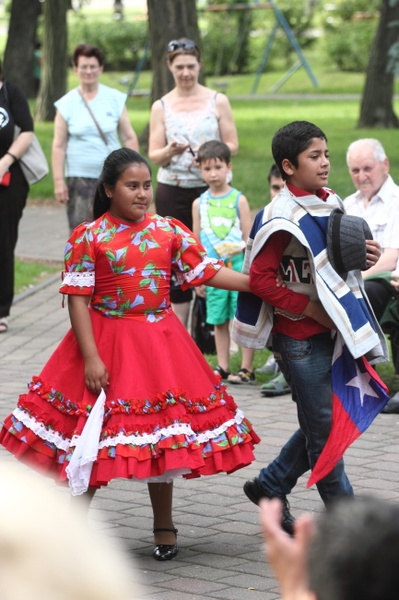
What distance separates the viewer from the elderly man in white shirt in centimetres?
746

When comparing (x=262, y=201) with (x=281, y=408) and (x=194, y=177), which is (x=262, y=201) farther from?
(x=281, y=408)

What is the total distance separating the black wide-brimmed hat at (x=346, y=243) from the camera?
4.58m

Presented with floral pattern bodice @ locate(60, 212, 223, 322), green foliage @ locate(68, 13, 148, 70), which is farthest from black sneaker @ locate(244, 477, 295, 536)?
green foliage @ locate(68, 13, 148, 70)

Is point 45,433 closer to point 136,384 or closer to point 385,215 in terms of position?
point 136,384

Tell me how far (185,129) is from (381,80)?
1571cm

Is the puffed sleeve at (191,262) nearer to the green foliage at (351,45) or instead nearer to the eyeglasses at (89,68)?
the eyeglasses at (89,68)

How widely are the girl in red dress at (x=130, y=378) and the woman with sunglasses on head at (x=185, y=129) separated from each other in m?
3.70

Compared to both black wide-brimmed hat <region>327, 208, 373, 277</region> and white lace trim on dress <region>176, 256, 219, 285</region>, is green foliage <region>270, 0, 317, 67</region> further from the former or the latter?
black wide-brimmed hat <region>327, 208, 373, 277</region>

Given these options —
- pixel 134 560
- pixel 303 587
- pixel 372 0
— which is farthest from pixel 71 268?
pixel 372 0

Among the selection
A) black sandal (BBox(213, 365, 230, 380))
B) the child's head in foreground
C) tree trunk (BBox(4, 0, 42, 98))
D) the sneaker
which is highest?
the child's head in foreground

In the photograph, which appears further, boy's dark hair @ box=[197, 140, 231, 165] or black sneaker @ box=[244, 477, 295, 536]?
boy's dark hair @ box=[197, 140, 231, 165]

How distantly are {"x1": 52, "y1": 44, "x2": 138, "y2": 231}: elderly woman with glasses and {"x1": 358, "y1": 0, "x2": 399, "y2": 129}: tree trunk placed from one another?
41.7ft

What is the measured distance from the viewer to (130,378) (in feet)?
15.3

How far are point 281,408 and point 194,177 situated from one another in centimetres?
198
